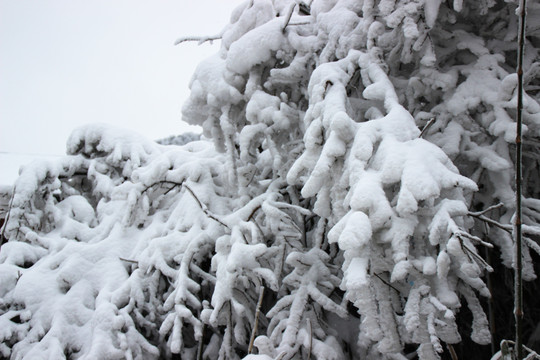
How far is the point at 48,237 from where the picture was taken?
3088 millimetres

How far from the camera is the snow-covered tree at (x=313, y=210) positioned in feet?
5.06

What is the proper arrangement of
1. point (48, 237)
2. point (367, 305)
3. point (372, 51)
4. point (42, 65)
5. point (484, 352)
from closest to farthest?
point (367, 305)
point (372, 51)
point (484, 352)
point (48, 237)
point (42, 65)

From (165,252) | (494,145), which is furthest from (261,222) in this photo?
(494,145)

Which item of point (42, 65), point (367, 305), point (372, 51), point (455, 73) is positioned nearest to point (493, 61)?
point (455, 73)

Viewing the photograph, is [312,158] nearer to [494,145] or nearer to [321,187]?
[321,187]

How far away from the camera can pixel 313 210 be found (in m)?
2.00

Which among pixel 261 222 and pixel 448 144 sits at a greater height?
pixel 448 144

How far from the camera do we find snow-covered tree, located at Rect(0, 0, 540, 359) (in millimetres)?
1542

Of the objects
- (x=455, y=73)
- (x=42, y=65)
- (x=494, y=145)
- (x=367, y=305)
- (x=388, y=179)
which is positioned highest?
(x=455, y=73)

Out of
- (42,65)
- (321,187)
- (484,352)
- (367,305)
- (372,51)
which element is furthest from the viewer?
(42,65)

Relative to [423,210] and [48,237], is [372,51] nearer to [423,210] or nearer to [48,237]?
[423,210]

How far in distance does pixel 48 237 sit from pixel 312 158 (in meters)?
2.30

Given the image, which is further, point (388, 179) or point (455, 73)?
point (455, 73)

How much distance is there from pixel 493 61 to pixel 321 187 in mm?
1224
